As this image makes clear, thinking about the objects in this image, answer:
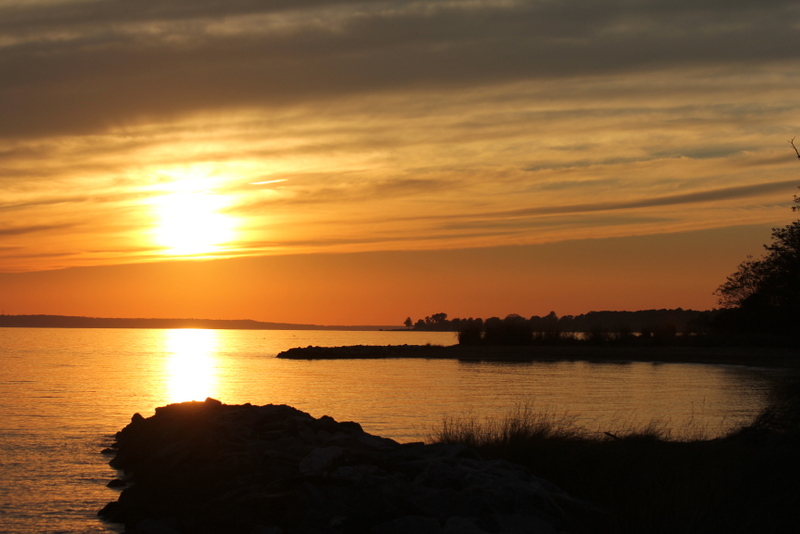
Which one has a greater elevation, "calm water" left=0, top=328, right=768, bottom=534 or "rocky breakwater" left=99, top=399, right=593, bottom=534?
"rocky breakwater" left=99, top=399, right=593, bottom=534

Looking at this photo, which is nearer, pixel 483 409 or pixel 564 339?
pixel 483 409

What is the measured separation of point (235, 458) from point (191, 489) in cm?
91

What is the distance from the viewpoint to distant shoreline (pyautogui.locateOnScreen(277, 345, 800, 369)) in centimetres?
7131

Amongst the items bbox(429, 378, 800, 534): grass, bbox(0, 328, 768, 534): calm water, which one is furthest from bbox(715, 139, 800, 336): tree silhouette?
bbox(429, 378, 800, 534): grass

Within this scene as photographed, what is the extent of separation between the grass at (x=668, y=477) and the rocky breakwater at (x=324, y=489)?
84 centimetres

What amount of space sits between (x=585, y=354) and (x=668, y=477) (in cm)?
7331

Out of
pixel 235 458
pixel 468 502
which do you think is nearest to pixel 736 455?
pixel 468 502

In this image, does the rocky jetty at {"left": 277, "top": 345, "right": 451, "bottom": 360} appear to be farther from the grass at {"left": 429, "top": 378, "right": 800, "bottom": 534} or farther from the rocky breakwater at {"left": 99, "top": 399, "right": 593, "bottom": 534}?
the grass at {"left": 429, "top": 378, "right": 800, "bottom": 534}

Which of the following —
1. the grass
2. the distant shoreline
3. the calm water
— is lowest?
the calm water

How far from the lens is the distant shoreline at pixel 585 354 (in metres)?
71.3

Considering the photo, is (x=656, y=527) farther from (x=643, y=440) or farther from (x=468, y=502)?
(x=643, y=440)

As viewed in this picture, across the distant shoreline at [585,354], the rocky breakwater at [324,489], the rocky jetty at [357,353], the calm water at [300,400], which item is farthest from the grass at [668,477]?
the rocky jetty at [357,353]

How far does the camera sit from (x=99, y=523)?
511 inches

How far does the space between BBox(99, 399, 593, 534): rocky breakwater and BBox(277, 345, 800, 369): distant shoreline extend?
60.4 metres
